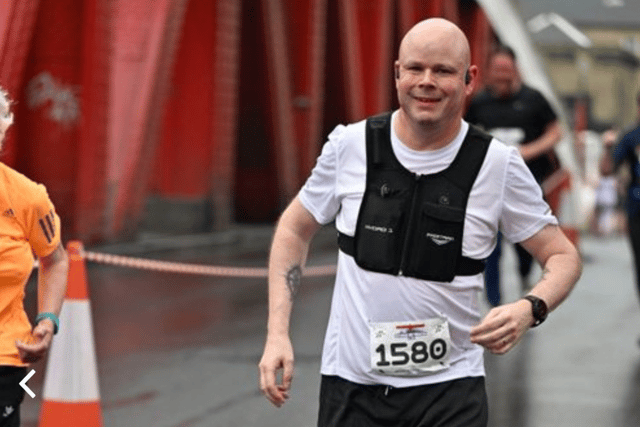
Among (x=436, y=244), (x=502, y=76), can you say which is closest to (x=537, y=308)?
(x=436, y=244)

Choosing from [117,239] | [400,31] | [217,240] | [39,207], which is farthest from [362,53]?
[39,207]

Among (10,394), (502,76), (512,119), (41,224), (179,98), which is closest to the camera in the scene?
(10,394)

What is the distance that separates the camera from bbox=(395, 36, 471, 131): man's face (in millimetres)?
4402

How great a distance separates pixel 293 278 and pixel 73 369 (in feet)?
8.57

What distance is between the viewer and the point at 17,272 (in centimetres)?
482

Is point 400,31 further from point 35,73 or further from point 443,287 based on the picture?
point 443,287

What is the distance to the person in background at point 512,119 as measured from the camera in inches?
459

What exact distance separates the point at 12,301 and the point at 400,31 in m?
27.8

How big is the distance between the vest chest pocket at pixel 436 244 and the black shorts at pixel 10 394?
1218 mm

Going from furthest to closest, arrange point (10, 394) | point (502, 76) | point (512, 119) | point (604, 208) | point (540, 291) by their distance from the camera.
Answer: point (604, 208) → point (512, 119) → point (502, 76) → point (10, 394) → point (540, 291)

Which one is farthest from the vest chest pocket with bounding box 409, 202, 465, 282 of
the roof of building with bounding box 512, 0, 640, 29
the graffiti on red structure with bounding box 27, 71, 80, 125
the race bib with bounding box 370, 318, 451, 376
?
the roof of building with bounding box 512, 0, 640, 29

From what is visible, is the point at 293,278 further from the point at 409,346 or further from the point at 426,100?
the point at 426,100

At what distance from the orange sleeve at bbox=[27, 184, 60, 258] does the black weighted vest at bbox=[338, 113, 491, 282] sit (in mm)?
1034

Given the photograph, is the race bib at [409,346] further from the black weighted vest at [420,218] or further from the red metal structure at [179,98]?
the red metal structure at [179,98]
